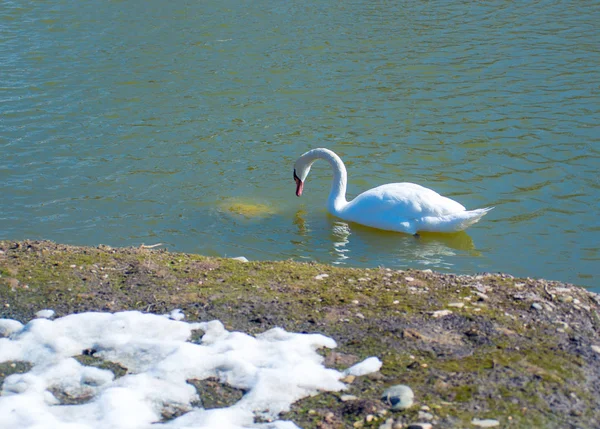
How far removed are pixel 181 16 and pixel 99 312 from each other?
48.9 ft

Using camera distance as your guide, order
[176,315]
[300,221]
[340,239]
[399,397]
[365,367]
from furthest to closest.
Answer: [300,221] < [340,239] < [176,315] < [365,367] < [399,397]

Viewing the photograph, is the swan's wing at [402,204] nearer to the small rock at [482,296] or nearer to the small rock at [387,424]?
the small rock at [482,296]

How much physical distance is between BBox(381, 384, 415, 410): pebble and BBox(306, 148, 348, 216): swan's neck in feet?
18.4

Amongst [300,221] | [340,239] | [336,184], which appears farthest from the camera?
[336,184]

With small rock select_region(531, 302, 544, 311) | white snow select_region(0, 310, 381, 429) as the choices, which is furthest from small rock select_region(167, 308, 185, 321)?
small rock select_region(531, 302, 544, 311)

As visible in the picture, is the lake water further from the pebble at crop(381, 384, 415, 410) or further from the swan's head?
the pebble at crop(381, 384, 415, 410)

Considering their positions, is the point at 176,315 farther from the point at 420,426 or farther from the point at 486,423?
the point at 486,423

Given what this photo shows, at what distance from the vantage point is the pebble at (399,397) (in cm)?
391

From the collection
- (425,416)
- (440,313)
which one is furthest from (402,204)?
(425,416)

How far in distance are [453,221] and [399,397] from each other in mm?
4991

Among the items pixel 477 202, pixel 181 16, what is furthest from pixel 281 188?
pixel 181 16

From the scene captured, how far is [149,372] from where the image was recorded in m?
4.38

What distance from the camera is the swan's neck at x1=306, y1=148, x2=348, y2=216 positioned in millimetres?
9711

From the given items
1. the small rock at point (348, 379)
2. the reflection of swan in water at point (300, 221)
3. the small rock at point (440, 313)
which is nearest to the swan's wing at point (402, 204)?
the reflection of swan in water at point (300, 221)
